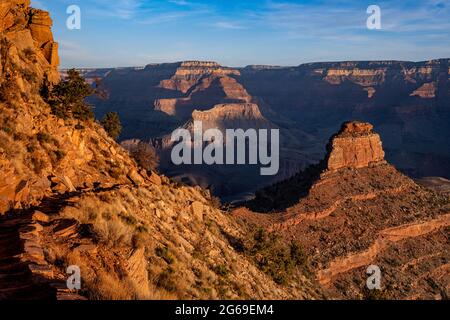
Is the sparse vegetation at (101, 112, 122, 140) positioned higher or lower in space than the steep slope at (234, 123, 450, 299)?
higher

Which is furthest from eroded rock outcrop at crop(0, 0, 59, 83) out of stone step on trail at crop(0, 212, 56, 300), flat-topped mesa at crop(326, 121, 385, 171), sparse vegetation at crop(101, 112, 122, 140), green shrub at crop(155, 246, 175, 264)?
flat-topped mesa at crop(326, 121, 385, 171)

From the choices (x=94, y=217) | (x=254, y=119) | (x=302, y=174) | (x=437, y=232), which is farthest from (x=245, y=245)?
(x=254, y=119)

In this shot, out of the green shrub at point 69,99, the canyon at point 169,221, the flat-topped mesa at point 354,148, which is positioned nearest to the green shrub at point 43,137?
the canyon at point 169,221

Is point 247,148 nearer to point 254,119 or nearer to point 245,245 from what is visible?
point 254,119

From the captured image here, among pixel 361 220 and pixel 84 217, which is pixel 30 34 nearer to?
pixel 84 217

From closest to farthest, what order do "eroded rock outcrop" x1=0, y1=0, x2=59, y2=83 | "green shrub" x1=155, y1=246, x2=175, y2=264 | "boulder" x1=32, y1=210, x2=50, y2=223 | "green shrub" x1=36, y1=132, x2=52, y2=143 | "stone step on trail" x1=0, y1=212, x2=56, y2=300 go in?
"stone step on trail" x1=0, y1=212, x2=56, y2=300 < "boulder" x1=32, y1=210, x2=50, y2=223 < "green shrub" x1=155, y1=246, x2=175, y2=264 < "green shrub" x1=36, y1=132, x2=52, y2=143 < "eroded rock outcrop" x1=0, y1=0, x2=59, y2=83

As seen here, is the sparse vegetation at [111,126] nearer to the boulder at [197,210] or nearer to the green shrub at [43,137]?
the boulder at [197,210]

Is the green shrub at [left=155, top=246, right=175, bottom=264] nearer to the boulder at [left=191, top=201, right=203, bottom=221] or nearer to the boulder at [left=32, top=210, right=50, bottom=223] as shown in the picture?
the boulder at [left=32, top=210, right=50, bottom=223]
